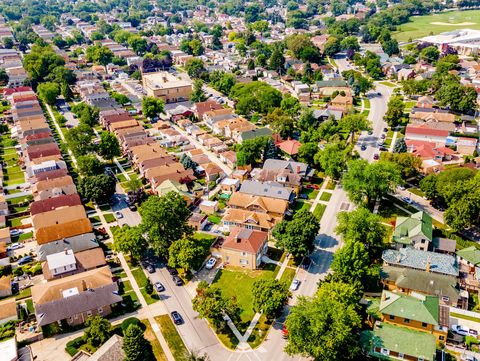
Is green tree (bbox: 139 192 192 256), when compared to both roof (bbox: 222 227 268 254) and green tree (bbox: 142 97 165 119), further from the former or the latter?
green tree (bbox: 142 97 165 119)

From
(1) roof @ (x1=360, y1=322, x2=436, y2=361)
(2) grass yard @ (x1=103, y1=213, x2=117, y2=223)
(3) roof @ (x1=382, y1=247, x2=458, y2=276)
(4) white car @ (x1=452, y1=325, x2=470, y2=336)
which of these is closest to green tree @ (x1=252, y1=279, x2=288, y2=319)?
(1) roof @ (x1=360, y1=322, x2=436, y2=361)

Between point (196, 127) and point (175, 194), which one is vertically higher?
point (175, 194)

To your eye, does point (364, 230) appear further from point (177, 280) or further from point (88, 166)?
point (88, 166)

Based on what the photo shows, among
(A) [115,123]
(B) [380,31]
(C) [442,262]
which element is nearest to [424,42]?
(B) [380,31]

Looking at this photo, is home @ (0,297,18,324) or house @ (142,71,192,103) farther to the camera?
house @ (142,71,192,103)

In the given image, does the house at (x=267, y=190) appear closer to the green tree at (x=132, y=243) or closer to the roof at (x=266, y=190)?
the roof at (x=266, y=190)

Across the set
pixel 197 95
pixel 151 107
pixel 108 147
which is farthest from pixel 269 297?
pixel 197 95

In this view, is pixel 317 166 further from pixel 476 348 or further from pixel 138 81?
pixel 138 81
